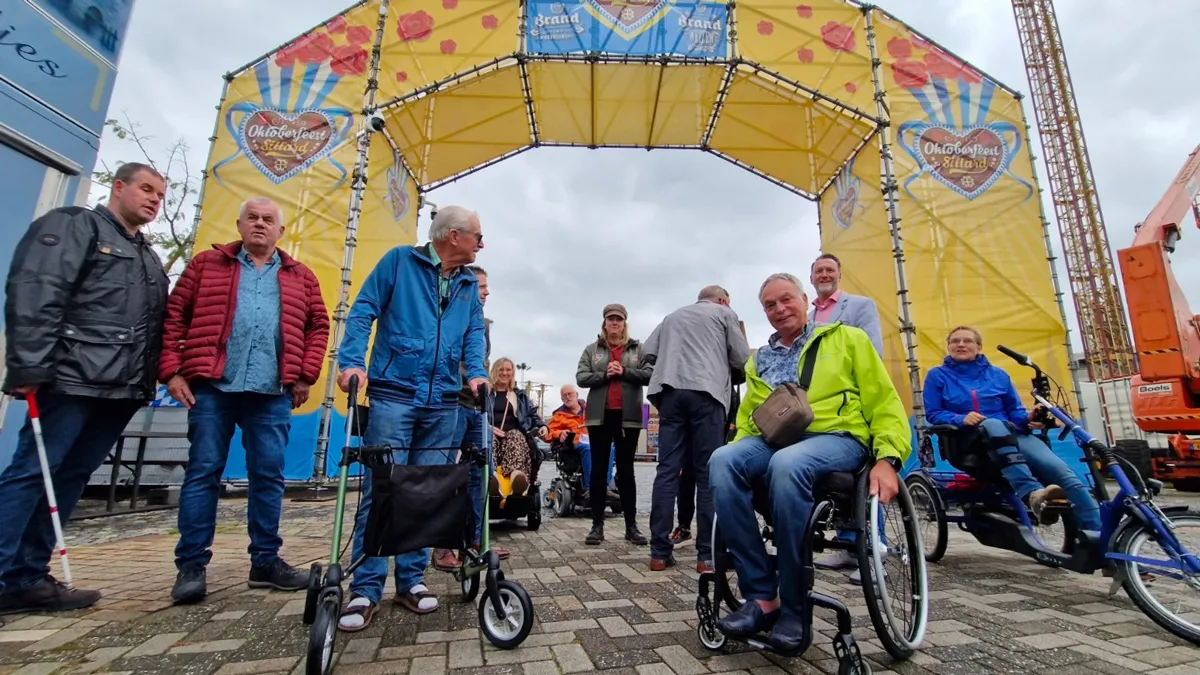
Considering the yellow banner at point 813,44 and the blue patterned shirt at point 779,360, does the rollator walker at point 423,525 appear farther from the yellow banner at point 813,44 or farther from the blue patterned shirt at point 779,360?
the yellow banner at point 813,44

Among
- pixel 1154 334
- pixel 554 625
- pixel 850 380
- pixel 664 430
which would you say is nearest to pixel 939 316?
pixel 1154 334

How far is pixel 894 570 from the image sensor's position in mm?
2145

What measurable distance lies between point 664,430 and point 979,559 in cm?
233

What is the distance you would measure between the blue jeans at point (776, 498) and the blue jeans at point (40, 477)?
276 cm

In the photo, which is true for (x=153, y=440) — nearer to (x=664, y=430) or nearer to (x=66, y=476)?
(x=66, y=476)

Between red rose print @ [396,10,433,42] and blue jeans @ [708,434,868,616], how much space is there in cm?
985

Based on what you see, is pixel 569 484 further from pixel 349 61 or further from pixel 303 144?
pixel 349 61

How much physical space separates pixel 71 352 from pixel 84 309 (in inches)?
8.2

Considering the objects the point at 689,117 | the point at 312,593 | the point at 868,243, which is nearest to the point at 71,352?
the point at 312,593

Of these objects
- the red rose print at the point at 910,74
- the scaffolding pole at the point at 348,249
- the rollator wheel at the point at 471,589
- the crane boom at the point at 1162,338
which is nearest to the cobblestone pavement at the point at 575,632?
the rollator wheel at the point at 471,589

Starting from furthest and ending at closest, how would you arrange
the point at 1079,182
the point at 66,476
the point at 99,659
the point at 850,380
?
the point at 1079,182 < the point at 66,476 < the point at 850,380 < the point at 99,659

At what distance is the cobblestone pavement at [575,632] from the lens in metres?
1.84

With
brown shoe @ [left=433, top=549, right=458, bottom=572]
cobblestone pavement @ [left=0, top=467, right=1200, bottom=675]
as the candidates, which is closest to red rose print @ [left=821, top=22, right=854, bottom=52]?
cobblestone pavement @ [left=0, top=467, right=1200, bottom=675]

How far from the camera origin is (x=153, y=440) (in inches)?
259
